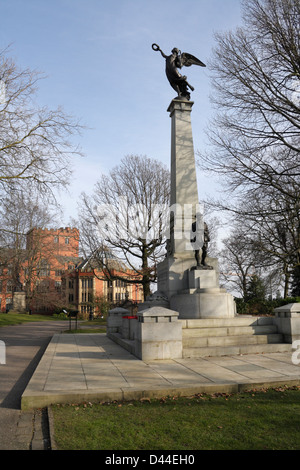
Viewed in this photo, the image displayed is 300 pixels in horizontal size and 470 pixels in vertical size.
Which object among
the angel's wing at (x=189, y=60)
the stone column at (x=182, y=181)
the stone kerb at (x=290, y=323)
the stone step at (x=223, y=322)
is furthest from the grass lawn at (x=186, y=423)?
the angel's wing at (x=189, y=60)

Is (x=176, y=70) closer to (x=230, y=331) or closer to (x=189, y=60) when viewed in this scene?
(x=189, y=60)

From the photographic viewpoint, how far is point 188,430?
4.37 meters

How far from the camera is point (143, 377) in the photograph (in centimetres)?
689

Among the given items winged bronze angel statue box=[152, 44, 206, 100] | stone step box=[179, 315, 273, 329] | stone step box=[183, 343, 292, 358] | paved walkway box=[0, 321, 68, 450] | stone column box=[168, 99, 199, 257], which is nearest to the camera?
paved walkway box=[0, 321, 68, 450]

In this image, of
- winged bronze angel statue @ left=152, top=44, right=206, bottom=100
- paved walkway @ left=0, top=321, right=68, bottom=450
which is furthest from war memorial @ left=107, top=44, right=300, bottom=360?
paved walkway @ left=0, top=321, right=68, bottom=450

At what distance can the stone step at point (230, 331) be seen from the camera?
392 inches

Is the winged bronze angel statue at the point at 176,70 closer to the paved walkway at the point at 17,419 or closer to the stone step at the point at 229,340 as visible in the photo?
the stone step at the point at 229,340

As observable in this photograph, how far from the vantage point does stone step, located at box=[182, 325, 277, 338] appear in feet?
32.7

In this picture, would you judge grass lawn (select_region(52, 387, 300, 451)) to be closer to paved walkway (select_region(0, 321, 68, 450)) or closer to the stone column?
paved walkway (select_region(0, 321, 68, 450))

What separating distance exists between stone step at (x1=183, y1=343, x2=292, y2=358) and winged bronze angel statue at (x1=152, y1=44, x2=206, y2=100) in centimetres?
1006

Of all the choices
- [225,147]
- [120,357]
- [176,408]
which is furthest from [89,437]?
[225,147]
